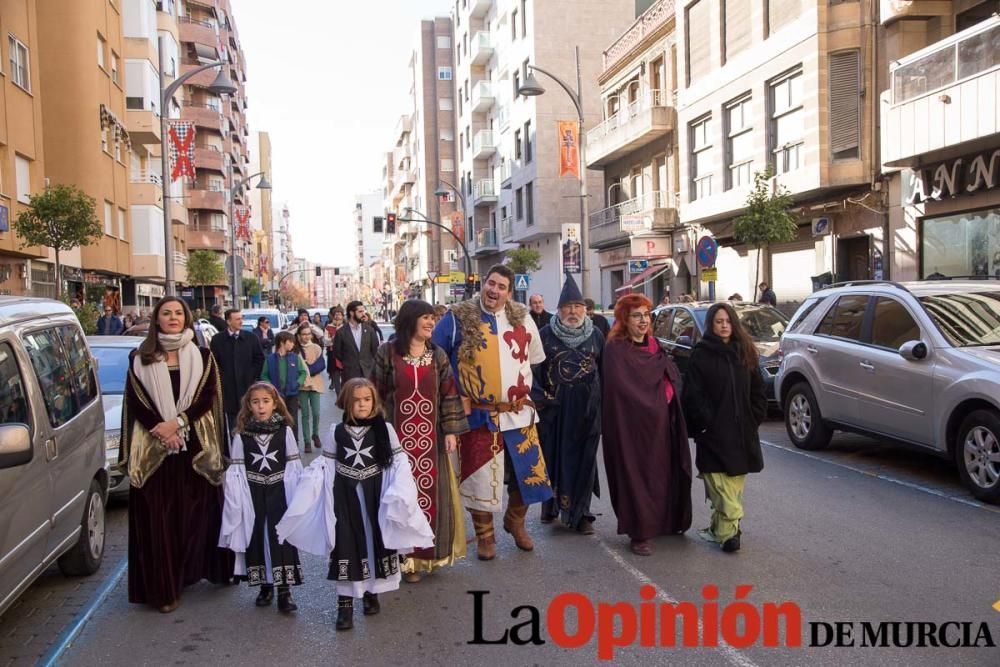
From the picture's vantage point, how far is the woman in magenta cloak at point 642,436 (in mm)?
6164

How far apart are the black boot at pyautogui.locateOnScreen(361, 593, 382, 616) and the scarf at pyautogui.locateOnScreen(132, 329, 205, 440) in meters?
1.44

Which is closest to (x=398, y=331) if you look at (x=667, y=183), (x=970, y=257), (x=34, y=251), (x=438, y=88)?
(x=970, y=257)

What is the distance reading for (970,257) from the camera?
17.0 meters

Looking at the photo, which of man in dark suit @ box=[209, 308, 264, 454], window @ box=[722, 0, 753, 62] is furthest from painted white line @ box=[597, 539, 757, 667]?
window @ box=[722, 0, 753, 62]

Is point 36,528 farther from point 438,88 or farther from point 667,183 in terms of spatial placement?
point 438,88

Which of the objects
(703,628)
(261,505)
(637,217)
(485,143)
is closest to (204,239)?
(485,143)

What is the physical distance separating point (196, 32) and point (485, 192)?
21136 millimetres

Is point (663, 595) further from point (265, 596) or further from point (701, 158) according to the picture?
point (701, 158)

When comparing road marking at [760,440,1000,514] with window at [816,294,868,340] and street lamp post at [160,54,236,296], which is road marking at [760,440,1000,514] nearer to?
window at [816,294,868,340]

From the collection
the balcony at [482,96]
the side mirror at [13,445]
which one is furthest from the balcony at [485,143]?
the side mirror at [13,445]

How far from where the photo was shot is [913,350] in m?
7.97

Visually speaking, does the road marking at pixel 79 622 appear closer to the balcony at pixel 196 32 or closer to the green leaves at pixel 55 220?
the green leaves at pixel 55 220

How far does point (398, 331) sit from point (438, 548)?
1.40 meters

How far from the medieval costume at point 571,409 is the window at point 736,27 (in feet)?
64.2
